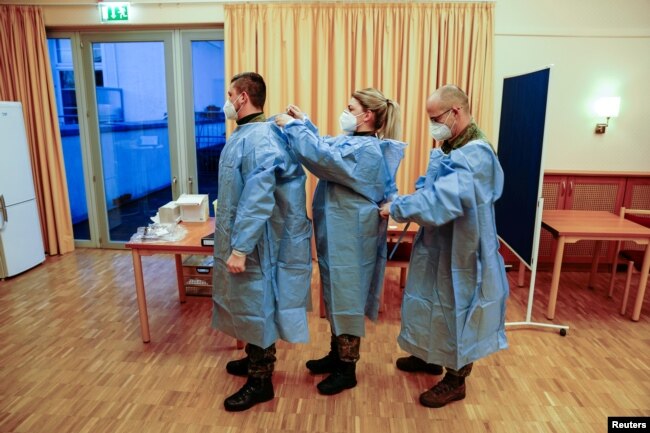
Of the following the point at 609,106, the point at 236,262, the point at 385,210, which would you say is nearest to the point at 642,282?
the point at 609,106

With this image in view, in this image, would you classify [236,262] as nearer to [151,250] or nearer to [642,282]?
[151,250]

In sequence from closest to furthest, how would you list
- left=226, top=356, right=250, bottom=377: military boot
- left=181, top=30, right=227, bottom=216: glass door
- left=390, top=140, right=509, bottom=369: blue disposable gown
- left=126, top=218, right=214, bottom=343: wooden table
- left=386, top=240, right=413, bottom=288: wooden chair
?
left=390, top=140, right=509, bottom=369: blue disposable gown < left=226, top=356, right=250, bottom=377: military boot < left=126, top=218, right=214, bottom=343: wooden table < left=386, top=240, right=413, bottom=288: wooden chair < left=181, top=30, right=227, bottom=216: glass door

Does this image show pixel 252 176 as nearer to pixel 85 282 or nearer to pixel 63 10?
pixel 85 282

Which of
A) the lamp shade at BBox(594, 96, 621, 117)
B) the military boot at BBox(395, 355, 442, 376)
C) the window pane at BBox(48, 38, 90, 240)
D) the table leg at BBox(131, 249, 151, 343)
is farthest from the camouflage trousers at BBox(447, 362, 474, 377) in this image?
the window pane at BBox(48, 38, 90, 240)

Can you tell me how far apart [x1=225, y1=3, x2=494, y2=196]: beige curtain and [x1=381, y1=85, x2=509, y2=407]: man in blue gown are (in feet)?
6.57

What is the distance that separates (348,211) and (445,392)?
101 centimetres

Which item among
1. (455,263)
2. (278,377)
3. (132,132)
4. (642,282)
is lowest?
(278,377)

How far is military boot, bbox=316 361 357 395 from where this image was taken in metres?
2.19

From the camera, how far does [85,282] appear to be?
363 centimetres

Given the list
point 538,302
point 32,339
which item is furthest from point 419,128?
point 32,339

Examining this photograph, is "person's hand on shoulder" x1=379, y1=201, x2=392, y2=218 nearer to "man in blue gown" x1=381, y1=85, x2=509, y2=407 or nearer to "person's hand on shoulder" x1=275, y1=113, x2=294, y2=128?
"man in blue gown" x1=381, y1=85, x2=509, y2=407

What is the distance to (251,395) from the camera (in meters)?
2.10

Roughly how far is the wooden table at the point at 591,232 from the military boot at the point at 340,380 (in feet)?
5.12

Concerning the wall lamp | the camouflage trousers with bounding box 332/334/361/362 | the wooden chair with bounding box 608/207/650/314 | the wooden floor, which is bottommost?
the wooden floor
